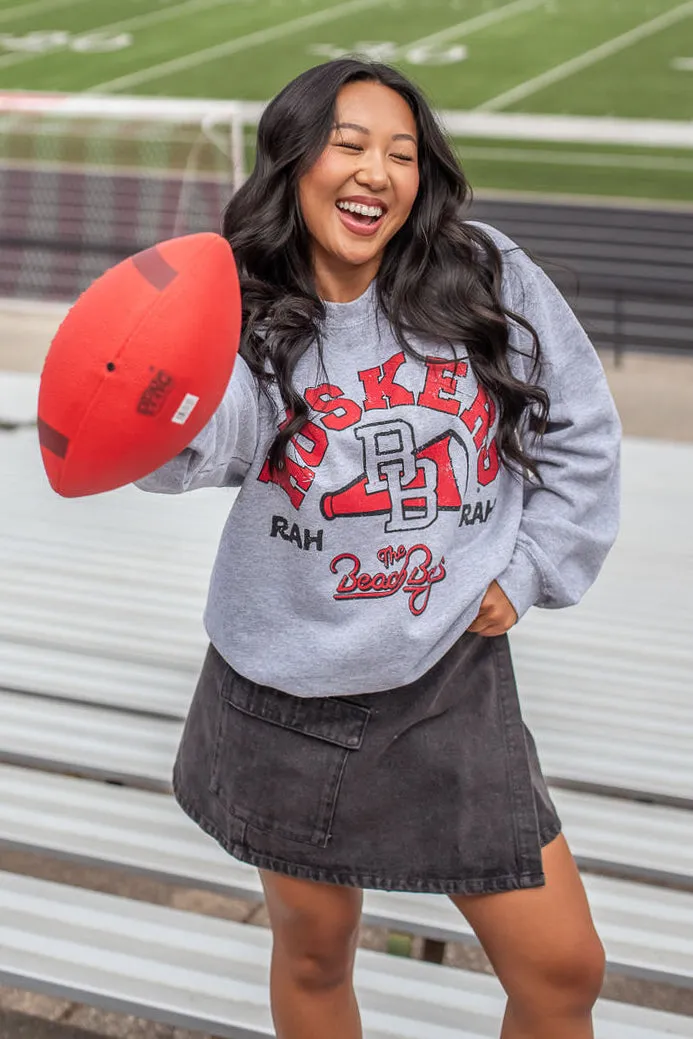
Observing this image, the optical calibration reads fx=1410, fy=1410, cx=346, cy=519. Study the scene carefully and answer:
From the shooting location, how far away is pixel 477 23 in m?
27.7

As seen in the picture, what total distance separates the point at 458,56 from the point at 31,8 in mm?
10069

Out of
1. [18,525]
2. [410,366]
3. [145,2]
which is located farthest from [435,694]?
[145,2]

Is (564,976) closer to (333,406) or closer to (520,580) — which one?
(520,580)

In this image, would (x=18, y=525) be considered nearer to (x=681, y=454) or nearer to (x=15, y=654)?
(x=15, y=654)

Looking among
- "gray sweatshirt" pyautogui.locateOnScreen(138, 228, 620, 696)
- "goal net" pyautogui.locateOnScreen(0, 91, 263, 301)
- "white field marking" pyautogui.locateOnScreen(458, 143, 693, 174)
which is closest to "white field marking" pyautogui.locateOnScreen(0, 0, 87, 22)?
"white field marking" pyautogui.locateOnScreen(458, 143, 693, 174)

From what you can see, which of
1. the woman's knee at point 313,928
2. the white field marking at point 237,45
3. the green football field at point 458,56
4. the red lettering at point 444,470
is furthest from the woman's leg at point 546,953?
the white field marking at point 237,45

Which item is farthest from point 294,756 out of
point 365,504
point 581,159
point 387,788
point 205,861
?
point 581,159

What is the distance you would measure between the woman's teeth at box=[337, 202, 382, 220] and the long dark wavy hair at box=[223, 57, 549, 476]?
0.07 metres

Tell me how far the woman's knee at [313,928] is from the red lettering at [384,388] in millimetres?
693

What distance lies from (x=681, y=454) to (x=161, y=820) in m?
3.03

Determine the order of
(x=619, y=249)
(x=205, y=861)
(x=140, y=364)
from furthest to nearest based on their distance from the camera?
1. (x=619, y=249)
2. (x=205, y=861)
3. (x=140, y=364)

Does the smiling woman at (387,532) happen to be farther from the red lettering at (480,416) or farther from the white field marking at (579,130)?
the white field marking at (579,130)

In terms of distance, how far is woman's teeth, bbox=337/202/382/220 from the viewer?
73.2 inches

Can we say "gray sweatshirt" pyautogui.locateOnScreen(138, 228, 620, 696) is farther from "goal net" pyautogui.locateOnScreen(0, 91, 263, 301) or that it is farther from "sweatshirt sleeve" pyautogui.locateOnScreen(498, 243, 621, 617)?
"goal net" pyautogui.locateOnScreen(0, 91, 263, 301)
